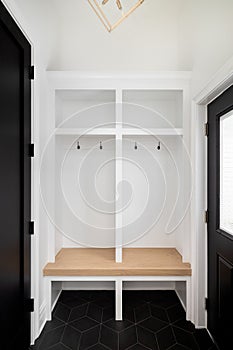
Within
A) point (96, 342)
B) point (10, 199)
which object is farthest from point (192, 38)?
point (96, 342)

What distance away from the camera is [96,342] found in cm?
207

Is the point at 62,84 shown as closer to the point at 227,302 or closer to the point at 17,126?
the point at 17,126

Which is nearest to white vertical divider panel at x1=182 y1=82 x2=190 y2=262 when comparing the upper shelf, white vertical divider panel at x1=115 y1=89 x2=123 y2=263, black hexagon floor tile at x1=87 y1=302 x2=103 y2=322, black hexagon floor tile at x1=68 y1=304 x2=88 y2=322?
the upper shelf

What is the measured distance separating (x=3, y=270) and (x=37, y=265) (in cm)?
59

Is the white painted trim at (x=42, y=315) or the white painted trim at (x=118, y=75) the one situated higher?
the white painted trim at (x=118, y=75)

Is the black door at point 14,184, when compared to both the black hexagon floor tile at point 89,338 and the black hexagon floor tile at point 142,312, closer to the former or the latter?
the black hexagon floor tile at point 89,338

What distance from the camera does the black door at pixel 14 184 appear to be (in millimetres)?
1570

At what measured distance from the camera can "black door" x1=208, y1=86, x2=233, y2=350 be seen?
5.94 ft

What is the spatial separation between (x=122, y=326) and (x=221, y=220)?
3.93 feet

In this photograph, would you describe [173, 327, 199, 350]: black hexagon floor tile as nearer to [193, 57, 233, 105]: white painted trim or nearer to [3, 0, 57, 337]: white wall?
[3, 0, 57, 337]: white wall

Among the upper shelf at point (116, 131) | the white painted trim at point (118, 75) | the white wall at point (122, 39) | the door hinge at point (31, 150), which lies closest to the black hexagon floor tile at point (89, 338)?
the door hinge at point (31, 150)

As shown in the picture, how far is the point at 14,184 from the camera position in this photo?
1.75 m

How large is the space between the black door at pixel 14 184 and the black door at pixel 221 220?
1379 millimetres

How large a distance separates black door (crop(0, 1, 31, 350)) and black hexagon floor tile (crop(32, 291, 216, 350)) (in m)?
0.32
